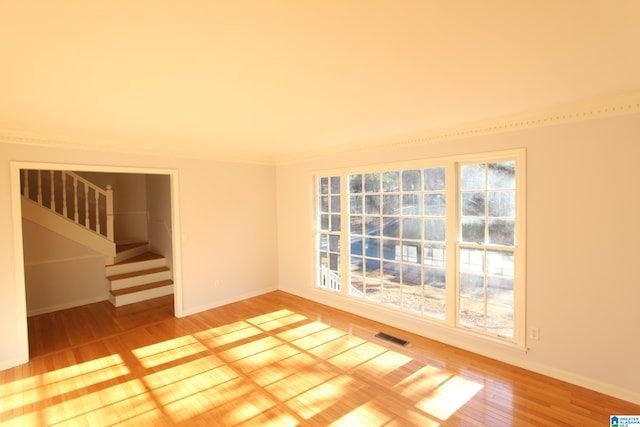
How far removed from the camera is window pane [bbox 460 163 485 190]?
3402 millimetres

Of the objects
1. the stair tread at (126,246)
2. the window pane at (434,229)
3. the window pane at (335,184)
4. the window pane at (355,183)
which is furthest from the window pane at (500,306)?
the stair tread at (126,246)

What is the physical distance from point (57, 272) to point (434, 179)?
5.88 m

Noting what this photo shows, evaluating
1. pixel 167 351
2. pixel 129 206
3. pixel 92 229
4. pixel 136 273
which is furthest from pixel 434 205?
pixel 129 206

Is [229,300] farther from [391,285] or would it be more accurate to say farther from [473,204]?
[473,204]

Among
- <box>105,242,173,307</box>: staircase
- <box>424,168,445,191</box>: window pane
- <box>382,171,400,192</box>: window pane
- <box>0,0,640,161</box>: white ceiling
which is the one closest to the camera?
<box>0,0,640,161</box>: white ceiling

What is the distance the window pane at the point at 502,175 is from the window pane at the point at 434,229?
2.33 feet

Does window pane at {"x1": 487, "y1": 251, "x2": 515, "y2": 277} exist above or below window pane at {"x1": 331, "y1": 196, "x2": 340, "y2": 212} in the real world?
below

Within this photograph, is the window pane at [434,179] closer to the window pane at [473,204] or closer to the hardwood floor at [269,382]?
the window pane at [473,204]

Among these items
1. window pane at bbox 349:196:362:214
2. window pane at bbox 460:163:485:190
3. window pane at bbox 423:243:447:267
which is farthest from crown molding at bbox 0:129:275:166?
window pane at bbox 460:163:485:190

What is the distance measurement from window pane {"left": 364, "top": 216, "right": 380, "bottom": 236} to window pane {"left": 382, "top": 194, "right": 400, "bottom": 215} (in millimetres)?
184

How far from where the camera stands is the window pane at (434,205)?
3.72 meters

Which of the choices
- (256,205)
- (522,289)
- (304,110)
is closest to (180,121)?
(304,110)

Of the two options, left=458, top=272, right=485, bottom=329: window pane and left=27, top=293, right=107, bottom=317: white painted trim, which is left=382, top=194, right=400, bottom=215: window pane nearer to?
left=458, top=272, right=485, bottom=329: window pane

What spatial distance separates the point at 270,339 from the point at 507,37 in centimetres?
→ 375
